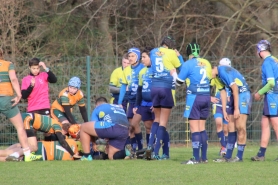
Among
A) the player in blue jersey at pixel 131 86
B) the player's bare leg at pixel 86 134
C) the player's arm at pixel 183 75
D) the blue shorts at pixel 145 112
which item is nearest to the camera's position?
the player's arm at pixel 183 75

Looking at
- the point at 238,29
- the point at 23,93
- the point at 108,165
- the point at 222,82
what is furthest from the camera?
the point at 238,29

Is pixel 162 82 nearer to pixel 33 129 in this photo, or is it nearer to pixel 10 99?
pixel 33 129

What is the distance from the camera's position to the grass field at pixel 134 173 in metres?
8.88

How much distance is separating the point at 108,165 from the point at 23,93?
3312mm

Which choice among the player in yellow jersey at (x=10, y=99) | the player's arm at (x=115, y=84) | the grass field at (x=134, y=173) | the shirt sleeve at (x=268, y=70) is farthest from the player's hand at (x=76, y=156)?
the shirt sleeve at (x=268, y=70)

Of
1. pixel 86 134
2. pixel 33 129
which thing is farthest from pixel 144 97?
pixel 33 129

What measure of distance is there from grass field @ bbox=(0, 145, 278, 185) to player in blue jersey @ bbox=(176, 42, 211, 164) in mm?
489

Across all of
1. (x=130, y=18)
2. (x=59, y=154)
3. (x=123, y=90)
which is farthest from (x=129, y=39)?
(x=59, y=154)

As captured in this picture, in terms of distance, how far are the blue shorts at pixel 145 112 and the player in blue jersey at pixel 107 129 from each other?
93 cm

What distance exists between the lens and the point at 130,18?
23.5 metres

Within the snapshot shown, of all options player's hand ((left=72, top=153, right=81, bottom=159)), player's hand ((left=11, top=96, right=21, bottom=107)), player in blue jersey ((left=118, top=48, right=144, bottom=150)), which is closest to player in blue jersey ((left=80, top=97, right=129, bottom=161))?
player's hand ((left=72, top=153, right=81, bottom=159))

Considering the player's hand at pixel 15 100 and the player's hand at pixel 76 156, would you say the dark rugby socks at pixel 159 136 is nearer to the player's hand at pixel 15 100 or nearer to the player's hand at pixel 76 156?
the player's hand at pixel 76 156

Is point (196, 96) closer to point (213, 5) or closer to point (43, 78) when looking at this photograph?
point (43, 78)

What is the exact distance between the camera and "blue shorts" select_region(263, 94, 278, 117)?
1208 cm
